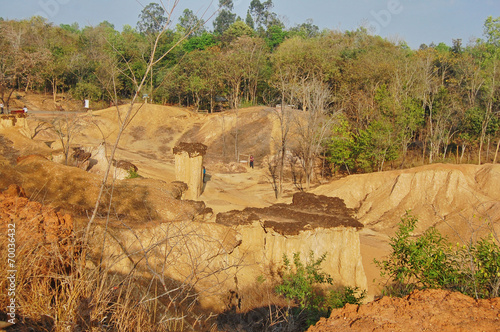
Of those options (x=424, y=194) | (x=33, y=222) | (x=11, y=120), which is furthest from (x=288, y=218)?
(x=11, y=120)

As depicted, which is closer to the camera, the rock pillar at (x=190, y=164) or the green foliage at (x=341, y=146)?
the rock pillar at (x=190, y=164)

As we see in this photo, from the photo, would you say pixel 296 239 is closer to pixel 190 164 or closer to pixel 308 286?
pixel 308 286

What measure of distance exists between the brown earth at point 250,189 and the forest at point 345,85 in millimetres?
4133

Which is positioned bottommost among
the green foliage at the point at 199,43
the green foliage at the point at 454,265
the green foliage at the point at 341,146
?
the green foliage at the point at 454,265

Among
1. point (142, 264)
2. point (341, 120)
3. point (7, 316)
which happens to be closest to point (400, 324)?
point (7, 316)

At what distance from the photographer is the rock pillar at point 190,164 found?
73.3 feet

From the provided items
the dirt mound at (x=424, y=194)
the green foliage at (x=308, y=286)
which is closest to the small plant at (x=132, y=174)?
the dirt mound at (x=424, y=194)

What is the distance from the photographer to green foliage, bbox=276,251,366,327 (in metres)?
9.70

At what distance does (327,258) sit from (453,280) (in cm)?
564

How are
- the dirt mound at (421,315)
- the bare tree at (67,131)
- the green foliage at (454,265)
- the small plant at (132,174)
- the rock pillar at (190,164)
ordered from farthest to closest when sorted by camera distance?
the small plant at (132,174), the bare tree at (67,131), the rock pillar at (190,164), the green foliage at (454,265), the dirt mound at (421,315)

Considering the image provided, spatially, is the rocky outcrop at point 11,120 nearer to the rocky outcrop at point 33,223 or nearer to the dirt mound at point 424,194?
the dirt mound at point 424,194

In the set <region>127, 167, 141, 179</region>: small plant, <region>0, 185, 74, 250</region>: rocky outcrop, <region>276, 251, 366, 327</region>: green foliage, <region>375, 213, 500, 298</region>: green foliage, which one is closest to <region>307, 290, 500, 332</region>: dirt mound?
<region>375, 213, 500, 298</region>: green foliage

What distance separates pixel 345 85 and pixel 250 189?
16.5 meters

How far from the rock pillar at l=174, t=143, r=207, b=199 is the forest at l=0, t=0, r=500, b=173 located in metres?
4.35
